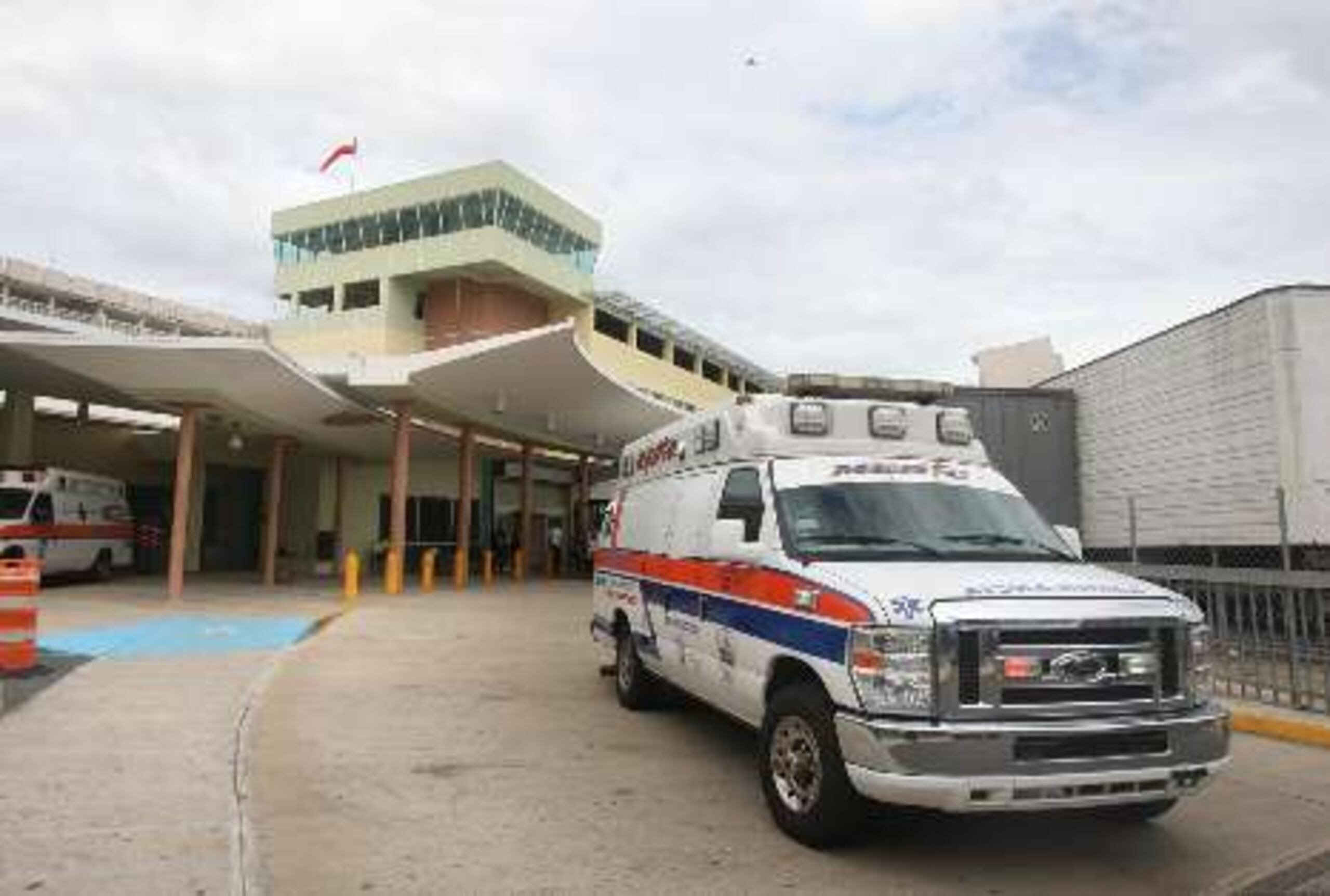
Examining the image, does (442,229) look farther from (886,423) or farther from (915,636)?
(915,636)

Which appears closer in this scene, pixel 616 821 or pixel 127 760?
pixel 616 821

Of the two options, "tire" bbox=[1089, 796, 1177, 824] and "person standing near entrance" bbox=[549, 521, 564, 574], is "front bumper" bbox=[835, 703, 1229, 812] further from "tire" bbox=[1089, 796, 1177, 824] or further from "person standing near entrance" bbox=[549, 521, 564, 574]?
"person standing near entrance" bbox=[549, 521, 564, 574]

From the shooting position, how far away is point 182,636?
50.7 feet

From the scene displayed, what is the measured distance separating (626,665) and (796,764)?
430cm

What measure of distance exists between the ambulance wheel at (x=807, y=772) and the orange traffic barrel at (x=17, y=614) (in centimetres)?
815

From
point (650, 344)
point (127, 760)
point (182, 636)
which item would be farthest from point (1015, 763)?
point (650, 344)

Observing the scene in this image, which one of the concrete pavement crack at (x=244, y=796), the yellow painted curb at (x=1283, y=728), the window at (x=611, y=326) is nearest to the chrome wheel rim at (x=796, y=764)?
the concrete pavement crack at (x=244, y=796)

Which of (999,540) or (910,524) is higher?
(910,524)

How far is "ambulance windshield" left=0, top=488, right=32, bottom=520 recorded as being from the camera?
22.5 metres

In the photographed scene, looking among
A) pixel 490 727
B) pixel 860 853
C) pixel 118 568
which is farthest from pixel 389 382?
pixel 860 853

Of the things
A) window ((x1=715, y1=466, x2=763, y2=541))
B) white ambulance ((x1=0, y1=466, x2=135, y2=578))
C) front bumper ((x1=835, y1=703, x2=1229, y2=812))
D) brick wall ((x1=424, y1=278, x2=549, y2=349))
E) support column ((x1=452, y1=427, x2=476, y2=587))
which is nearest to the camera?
front bumper ((x1=835, y1=703, x2=1229, y2=812))

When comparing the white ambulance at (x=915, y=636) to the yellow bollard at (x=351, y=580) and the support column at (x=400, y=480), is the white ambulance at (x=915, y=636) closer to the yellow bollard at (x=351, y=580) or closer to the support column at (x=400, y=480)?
the yellow bollard at (x=351, y=580)

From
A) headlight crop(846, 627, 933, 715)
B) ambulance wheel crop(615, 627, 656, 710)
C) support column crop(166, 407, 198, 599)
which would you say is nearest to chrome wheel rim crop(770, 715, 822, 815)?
headlight crop(846, 627, 933, 715)

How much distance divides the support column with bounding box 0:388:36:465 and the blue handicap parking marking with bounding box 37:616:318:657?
1388cm
